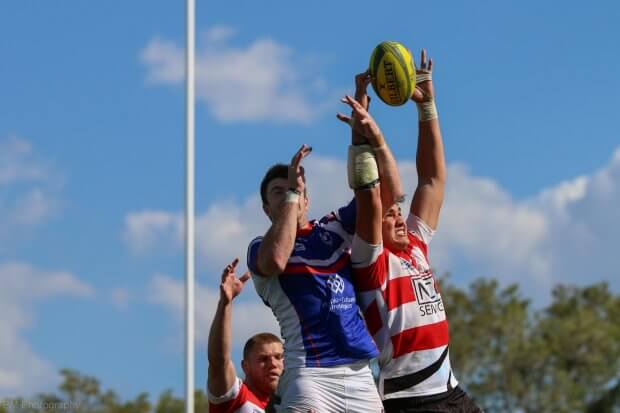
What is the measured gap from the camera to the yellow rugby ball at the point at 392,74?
22.6ft

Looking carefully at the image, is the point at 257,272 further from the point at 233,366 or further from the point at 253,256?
the point at 233,366

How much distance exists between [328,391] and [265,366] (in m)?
2.35

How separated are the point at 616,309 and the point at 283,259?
4292cm

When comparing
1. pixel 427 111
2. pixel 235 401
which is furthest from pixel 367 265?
pixel 235 401

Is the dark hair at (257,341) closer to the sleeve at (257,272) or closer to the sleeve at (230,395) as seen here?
the sleeve at (230,395)

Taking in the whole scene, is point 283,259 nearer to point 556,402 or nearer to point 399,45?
point 399,45

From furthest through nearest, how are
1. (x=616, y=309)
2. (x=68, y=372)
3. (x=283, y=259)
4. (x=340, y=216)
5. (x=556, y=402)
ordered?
(x=616, y=309), (x=556, y=402), (x=68, y=372), (x=340, y=216), (x=283, y=259)

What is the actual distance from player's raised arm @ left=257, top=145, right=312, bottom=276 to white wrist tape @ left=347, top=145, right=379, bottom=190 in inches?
9.7

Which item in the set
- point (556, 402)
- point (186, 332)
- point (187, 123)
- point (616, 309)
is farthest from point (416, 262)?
point (616, 309)

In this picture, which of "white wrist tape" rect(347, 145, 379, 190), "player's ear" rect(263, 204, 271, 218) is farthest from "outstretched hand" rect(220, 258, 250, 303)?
"white wrist tape" rect(347, 145, 379, 190)

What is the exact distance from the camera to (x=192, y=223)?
11.4 m

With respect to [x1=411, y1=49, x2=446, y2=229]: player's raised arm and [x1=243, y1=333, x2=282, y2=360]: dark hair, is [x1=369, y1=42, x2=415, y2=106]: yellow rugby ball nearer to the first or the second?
[x1=411, y1=49, x2=446, y2=229]: player's raised arm

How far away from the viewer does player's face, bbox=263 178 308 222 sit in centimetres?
652

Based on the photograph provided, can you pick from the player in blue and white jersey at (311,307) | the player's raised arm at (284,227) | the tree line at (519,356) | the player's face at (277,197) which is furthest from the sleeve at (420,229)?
the tree line at (519,356)
